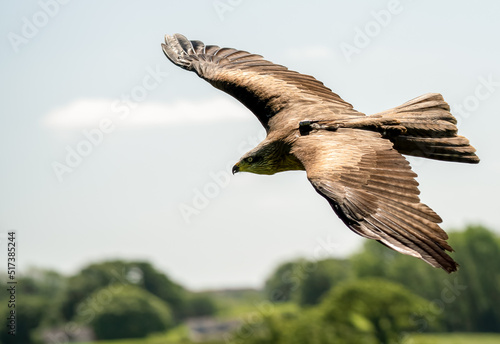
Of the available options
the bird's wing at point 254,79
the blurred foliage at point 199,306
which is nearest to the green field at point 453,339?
the blurred foliage at point 199,306

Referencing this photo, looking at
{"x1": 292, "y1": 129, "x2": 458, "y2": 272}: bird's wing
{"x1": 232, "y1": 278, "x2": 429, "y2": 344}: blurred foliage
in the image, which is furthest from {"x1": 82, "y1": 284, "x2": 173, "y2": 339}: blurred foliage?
{"x1": 292, "y1": 129, "x2": 458, "y2": 272}: bird's wing

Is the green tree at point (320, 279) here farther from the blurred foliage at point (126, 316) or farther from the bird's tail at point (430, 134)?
the bird's tail at point (430, 134)

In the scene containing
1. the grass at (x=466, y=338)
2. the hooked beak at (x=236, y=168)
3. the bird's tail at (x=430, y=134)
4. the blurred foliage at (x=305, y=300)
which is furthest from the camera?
the grass at (x=466, y=338)

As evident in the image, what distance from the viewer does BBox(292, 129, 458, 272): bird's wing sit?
8.88m

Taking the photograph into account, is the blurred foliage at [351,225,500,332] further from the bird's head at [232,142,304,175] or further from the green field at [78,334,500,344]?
the bird's head at [232,142,304,175]

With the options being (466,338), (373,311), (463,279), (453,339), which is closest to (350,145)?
(373,311)

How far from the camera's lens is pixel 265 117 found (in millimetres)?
13258

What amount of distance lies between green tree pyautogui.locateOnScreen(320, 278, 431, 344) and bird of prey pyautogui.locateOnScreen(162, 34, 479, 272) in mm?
64069

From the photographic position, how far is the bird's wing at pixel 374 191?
29.1ft

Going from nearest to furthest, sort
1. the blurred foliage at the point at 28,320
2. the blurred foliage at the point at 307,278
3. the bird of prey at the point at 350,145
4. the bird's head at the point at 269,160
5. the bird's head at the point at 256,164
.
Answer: the bird of prey at the point at 350,145 → the bird's head at the point at 269,160 → the bird's head at the point at 256,164 → the blurred foliage at the point at 307,278 → the blurred foliage at the point at 28,320

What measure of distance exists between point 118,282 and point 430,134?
12470 centimetres

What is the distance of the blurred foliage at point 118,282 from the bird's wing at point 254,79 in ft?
388

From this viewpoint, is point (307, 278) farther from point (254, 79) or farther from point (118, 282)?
point (254, 79)

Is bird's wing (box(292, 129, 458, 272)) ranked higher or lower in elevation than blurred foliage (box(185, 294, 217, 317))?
lower
